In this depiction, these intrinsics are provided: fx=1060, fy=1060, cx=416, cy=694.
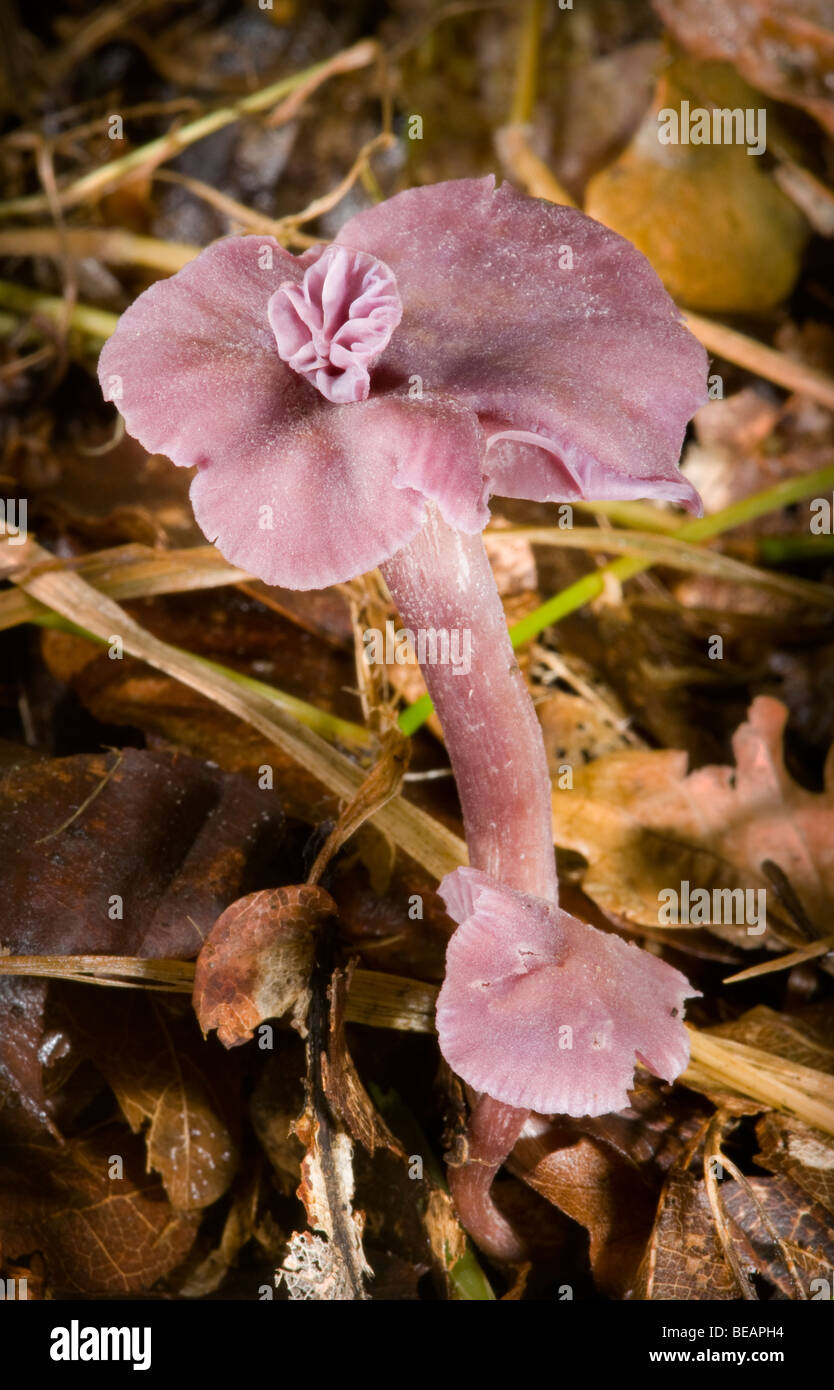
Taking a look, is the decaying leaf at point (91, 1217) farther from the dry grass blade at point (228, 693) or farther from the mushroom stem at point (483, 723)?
the dry grass blade at point (228, 693)

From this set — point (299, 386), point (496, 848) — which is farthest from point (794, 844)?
point (299, 386)

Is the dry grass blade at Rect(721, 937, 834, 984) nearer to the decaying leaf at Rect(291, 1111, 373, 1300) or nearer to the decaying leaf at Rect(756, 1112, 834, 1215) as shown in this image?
the decaying leaf at Rect(756, 1112, 834, 1215)

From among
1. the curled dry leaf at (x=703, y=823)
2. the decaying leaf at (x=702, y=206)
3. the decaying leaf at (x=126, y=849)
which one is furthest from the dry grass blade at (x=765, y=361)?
the decaying leaf at (x=126, y=849)

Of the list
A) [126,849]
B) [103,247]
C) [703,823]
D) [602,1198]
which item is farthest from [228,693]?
[103,247]

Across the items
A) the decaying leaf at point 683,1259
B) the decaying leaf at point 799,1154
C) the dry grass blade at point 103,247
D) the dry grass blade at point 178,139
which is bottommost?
the decaying leaf at point 683,1259

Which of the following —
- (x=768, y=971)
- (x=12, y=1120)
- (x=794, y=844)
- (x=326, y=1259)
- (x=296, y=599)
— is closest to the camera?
(x=326, y=1259)

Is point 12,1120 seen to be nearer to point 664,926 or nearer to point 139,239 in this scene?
point 664,926

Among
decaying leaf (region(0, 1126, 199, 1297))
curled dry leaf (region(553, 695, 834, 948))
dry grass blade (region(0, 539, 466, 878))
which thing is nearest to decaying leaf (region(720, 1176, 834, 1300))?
curled dry leaf (region(553, 695, 834, 948))
